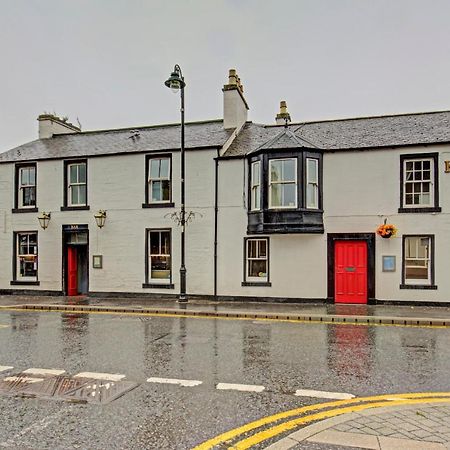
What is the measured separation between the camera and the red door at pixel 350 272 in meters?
16.8

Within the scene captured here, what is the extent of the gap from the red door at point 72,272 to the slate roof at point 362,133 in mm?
8526

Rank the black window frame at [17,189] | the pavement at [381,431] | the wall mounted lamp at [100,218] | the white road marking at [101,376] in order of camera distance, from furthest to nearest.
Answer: the black window frame at [17,189], the wall mounted lamp at [100,218], the white road marking at [101,376], the pavement at [381,431]

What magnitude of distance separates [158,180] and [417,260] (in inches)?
429

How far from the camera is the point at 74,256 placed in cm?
2081

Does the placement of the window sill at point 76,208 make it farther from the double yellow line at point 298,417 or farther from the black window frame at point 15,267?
the double yellow line at point 298,417

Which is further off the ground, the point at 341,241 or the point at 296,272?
the point at 341,241

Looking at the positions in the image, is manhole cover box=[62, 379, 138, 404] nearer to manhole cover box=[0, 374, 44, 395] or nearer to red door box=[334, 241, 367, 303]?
manhole cover box=[0, 374, 44, 395]

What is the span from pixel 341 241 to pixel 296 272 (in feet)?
6.85

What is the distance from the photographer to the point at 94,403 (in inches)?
240

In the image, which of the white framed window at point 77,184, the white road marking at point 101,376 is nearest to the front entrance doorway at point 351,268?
the white road marking at point 101,376

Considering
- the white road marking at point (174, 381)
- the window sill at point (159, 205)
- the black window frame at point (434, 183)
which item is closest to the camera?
the white road marking at point (174, 381)

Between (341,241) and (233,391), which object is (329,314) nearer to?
(341,241)

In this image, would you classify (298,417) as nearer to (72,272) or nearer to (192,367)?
(192,367)

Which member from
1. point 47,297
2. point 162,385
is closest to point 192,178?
point 47,297
